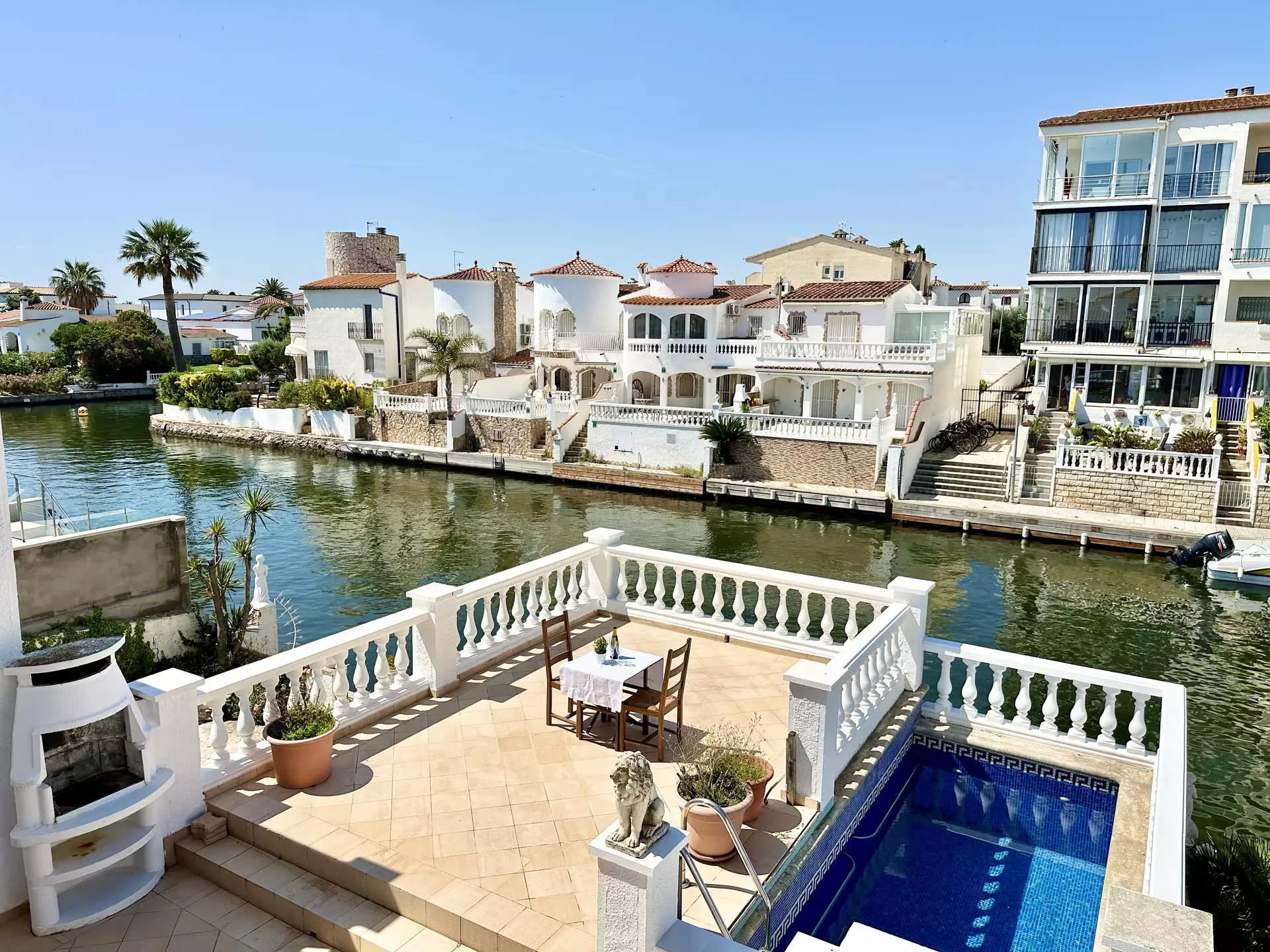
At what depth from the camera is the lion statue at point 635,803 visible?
375 centimetres

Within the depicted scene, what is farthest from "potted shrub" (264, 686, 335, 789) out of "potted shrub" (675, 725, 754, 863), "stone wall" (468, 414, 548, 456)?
"stone wall" (468, 414, 548, 456)

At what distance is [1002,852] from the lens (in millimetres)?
6637

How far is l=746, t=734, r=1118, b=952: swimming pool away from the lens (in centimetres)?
573

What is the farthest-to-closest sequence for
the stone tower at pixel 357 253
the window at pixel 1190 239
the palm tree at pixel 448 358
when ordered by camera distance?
the stone tower at pixel 357 253 < the palm tree at pixel 448 358 < the window at pixel 1190 239

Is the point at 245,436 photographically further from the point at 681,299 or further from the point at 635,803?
the point at 635,803

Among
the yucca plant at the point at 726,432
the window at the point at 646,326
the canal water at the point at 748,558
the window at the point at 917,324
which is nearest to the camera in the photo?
the canal water at the point at 748,558

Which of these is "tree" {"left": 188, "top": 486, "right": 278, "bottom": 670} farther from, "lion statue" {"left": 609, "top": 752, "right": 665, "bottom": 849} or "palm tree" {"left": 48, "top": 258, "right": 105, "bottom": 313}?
"palm tree" {"left": 48, "top": 258, "right": 105, "bottom": 313}

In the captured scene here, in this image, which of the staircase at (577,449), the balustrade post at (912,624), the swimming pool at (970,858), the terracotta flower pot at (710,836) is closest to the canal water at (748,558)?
the staircase at (577,449)

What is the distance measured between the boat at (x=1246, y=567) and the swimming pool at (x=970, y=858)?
631 inches

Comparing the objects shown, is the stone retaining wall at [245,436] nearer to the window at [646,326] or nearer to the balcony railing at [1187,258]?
the window at [646,326]

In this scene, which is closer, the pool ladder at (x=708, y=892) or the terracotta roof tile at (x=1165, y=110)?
the pool ladder at (x=708, y=892)

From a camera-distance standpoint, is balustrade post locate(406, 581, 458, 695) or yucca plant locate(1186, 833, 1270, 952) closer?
yucca plant locate(1186, 833, 1270, 952)

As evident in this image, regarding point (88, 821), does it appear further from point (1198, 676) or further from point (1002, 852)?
point (1198, 676)

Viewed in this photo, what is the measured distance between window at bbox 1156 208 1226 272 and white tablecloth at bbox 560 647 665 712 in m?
30.3
